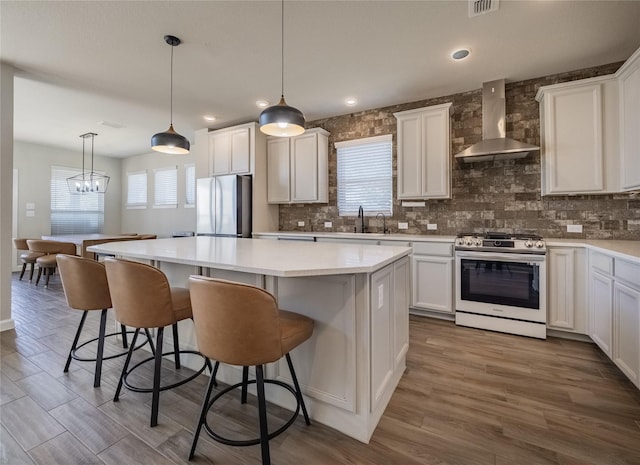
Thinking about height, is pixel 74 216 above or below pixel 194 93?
below

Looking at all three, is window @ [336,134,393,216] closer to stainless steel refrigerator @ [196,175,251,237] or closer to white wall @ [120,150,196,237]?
stainless steel refrigerator @ [196,175,251,237]

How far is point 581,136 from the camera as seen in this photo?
294 cm

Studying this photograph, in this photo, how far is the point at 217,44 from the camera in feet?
8.90

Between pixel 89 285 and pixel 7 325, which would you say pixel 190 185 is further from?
pixel 89 285

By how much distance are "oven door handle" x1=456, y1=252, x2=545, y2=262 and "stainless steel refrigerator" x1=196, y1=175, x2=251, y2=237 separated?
10.00 feet

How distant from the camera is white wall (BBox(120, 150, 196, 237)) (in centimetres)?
660

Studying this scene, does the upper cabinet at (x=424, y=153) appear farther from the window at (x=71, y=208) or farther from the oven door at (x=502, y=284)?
the window at (x=71, y=208)

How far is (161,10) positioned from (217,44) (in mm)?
521

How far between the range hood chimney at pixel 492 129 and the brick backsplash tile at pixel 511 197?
223mm

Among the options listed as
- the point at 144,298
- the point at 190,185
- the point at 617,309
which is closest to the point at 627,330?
the point at 617,309

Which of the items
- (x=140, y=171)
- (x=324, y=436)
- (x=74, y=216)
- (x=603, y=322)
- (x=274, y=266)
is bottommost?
(x=324, y=436)

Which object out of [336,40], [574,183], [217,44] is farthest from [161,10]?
[574,183]

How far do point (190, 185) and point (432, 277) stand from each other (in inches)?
211

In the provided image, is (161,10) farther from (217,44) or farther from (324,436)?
(324,436)
